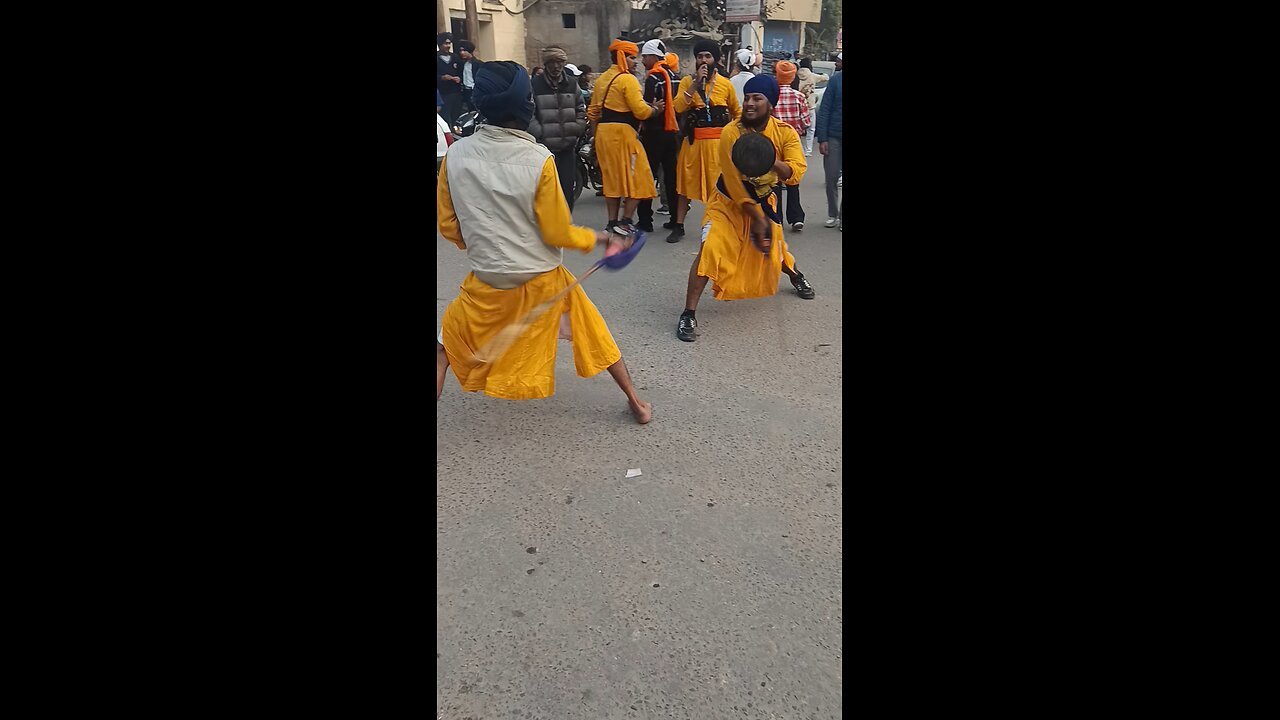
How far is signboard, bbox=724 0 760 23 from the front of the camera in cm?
Result: 2542

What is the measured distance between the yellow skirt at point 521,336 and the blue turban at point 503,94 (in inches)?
23.8

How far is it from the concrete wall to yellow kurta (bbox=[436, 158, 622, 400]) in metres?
23.9

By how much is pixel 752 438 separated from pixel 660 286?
8.42 ft

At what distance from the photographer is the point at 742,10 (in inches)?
1009

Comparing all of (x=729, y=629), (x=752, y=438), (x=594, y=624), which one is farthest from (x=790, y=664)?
(x=752, y=438)

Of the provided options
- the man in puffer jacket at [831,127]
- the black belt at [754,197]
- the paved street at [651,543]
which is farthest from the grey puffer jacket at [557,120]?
the paved street at [651,543]

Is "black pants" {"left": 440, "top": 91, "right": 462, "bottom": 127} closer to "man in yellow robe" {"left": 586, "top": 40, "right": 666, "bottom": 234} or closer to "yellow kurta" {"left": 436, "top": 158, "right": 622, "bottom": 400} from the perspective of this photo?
"man in yellow robe" {"left": 586, "top": 40, "right": 666, "bottom": 234}

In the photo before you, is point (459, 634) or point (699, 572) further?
point (699, 572)

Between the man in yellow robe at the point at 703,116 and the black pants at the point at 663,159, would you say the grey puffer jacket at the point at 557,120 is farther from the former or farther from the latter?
the man in yellow robe at the point at 703,116

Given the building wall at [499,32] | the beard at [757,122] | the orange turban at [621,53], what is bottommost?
the beard at [757,122]

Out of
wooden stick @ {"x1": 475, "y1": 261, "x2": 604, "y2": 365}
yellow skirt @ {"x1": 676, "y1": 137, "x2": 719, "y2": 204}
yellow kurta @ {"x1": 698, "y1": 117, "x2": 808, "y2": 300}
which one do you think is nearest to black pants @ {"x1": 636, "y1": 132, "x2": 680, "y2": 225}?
yellow skirt @ {"x1": 676, "y1": 137, "x2": 719, "y2": 204}

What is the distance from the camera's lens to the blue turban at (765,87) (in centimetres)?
449

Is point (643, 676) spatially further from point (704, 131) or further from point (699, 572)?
point (704, 131)

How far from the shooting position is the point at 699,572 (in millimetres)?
2412
